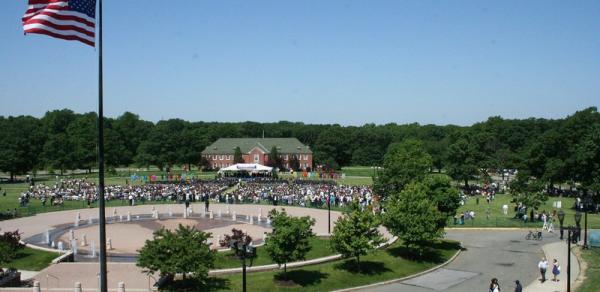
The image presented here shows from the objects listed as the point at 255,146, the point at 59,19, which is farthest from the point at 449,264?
the point at 255,146

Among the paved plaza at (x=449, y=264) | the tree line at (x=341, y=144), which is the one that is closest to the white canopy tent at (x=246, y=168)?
the tree line at (x=341, y=144)


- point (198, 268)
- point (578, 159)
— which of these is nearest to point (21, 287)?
point (198, 268)

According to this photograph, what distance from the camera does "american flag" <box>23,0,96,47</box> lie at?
11.3 m

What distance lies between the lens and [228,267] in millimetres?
26266

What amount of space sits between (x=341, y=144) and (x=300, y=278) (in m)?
101

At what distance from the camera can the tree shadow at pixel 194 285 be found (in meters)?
22.8

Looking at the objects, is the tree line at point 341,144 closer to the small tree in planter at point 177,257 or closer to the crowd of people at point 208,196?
the crowd of people at point 208,196

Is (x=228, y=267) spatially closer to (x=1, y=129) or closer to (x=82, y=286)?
(x=82, y=286)

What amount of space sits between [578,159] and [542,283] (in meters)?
35.5

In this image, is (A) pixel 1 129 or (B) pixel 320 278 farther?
(A) pixel 1 129

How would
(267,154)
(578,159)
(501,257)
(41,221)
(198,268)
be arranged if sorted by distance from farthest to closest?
(267,154), (578,159), (41,221), (501,257), (198,268)

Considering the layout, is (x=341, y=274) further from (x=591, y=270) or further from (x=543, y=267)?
(x=591, y=270)

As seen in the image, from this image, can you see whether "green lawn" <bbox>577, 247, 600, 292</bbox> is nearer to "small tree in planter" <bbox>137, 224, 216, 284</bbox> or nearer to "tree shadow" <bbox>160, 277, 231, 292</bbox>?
"tree shadow" <bbox>160, 277, 231, 292</bbox>

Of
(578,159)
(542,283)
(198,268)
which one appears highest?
(578,159)
